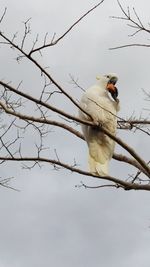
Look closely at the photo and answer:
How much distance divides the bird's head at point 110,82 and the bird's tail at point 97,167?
82 centimetres

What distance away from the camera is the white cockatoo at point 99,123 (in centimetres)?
562

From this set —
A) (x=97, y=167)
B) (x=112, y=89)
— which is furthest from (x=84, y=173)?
(x=112, y=89)

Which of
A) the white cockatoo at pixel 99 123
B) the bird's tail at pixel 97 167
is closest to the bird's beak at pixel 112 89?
the white cockatoo at pixel 99 123

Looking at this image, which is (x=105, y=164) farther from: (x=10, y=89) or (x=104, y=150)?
(x=10, y=89)

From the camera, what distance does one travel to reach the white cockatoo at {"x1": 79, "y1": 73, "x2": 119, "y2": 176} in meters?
5.62

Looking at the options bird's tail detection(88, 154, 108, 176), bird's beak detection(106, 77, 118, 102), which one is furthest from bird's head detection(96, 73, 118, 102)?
bird's tail detection(88, 154, 108, 176)

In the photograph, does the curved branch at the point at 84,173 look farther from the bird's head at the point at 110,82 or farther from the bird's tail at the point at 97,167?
the bird's head at the point at 110,82

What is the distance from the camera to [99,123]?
550cm

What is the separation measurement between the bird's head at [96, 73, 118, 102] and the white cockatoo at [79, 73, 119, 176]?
0.04ft

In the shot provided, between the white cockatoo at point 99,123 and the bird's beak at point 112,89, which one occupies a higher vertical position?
the bird's beak at point 112,89

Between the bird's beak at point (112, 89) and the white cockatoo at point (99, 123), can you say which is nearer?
the white cockatoo at point (99, 123)

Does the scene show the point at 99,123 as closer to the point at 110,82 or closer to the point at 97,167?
the point at 97,167

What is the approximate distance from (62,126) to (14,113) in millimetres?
636

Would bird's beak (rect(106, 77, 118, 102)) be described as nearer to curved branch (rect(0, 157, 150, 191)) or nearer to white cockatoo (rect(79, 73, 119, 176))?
white cockatoo (rect(79, 73, 119, 176))
